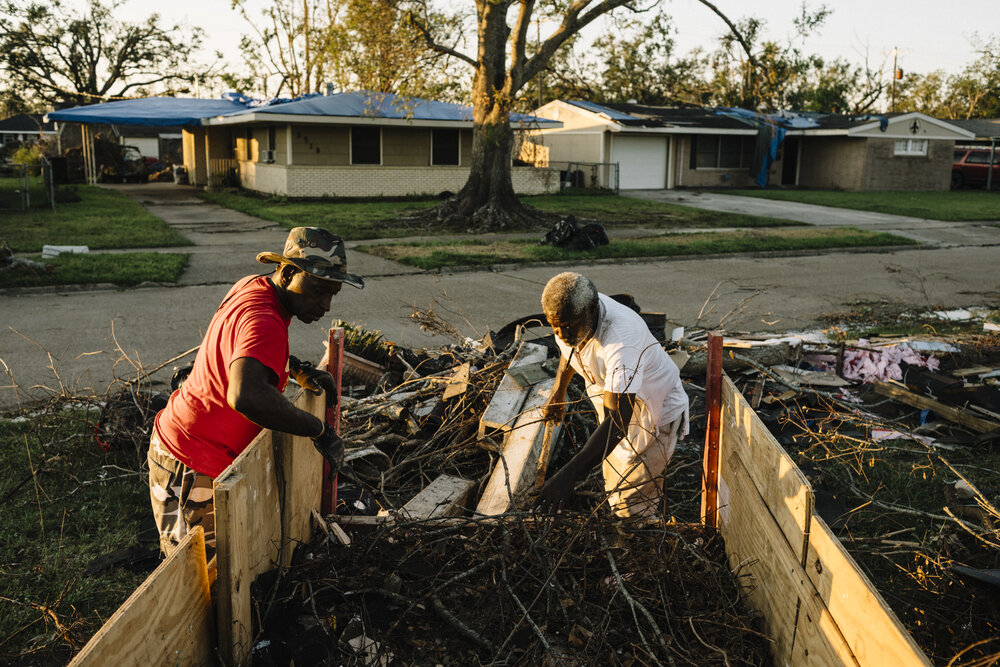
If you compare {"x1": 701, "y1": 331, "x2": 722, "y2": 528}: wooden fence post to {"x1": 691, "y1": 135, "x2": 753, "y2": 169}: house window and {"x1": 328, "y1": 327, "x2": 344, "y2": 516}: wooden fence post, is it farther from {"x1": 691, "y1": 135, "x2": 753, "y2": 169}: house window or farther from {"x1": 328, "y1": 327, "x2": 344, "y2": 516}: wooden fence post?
{"x1": 691, "y1": 135, "x2": 753, "y2": 169}: house window

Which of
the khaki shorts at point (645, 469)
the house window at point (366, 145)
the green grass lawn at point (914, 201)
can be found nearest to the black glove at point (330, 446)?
the khaki shorts at point (645, 469)

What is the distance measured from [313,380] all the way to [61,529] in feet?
5.50

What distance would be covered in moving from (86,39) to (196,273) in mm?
52083

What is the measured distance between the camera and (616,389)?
3518 mm

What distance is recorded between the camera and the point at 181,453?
10.4 ft

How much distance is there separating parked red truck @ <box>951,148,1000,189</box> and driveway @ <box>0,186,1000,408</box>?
88.0 ft

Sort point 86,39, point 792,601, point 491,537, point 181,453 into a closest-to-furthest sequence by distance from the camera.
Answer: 1. point 792,601
2. point 181,453
3. point 491,537
4. point 86,39

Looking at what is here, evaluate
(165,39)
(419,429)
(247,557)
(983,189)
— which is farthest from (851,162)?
(165,39)

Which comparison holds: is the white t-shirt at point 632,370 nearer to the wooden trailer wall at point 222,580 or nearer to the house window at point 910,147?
the wooden trailer wall at point 222,580

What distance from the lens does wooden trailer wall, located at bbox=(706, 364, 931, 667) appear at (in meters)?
1.97

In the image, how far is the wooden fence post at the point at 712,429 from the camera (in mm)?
3514

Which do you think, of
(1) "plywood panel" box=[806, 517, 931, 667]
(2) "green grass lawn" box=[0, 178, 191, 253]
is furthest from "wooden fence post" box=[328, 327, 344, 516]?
(2) "green grass lawn" box=[0, 178, 191, 253]

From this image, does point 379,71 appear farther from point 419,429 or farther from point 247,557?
point 247,557

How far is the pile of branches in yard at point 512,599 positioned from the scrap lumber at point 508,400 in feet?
4.18
